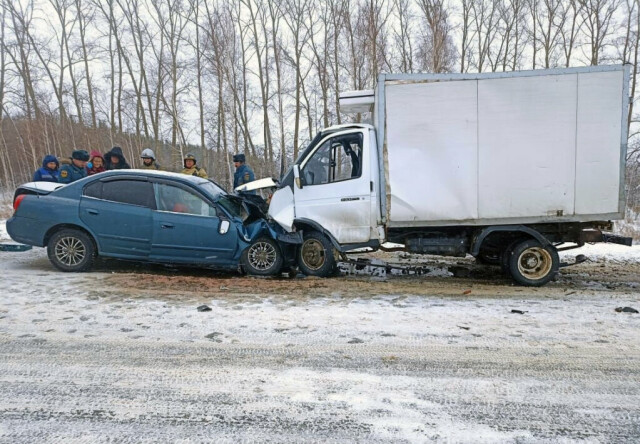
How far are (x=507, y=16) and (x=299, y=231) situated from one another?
24.7m

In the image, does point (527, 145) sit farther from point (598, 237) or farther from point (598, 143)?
point (598, 237)

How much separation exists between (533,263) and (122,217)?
6.46m

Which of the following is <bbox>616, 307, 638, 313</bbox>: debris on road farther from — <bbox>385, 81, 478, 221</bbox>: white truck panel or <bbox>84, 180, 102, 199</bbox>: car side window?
<bbox>84, 180, 102, 199</bbox>: car side window

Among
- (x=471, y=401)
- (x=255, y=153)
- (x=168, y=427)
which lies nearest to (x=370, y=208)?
(x=471, y=401)

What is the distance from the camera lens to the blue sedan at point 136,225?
22.0 ft

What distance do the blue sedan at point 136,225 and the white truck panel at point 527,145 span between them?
3537mm

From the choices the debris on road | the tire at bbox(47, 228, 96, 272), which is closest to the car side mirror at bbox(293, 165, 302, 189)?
the tire at bbox(47, 228, 96, 272)

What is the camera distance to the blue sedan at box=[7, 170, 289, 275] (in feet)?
22.0

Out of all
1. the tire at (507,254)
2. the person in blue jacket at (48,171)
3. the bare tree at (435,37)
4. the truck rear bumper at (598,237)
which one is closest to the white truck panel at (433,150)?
the tire at (507,254)

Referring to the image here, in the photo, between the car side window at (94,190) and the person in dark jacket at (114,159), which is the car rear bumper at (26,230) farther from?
the person in dark jacket at (114,159)

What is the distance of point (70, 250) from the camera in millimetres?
6742

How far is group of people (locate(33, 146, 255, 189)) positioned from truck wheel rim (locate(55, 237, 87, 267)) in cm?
237

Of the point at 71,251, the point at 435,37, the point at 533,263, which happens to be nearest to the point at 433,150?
the point at 533,263

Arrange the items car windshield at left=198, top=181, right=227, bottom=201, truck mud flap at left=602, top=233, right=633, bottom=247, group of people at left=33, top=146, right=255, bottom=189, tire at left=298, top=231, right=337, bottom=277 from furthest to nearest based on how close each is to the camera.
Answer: group of people at left=33, top=146, right=255, bottom=189
car windshield at left=198, top=181, right=227, bottom=201
tire at left=298, top=231, right=337, bottom=277
truck mud flap at left=602, top=233, right=633, bottom=247
